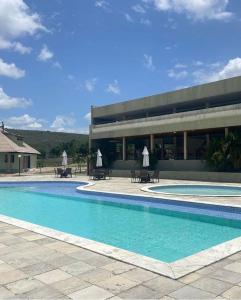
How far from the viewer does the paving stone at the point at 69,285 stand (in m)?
4.07

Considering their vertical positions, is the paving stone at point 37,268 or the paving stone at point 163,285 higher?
the paving stone at point 37,268

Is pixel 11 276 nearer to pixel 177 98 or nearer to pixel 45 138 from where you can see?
pixel 177 98

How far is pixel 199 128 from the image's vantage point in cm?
2373

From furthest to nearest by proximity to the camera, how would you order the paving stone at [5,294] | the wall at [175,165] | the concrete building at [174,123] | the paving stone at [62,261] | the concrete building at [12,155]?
the concrete building at [12,155] → the wall at [175,165] → the concrete building at [174,123] → the paving stone at [62,261] → the paving stone at [5,294]

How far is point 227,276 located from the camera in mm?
4496

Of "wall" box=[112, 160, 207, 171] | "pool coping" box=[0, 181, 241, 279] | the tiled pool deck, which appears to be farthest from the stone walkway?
"wall" box=[112, 160, 207, 171]

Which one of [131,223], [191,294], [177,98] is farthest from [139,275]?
[177,98]

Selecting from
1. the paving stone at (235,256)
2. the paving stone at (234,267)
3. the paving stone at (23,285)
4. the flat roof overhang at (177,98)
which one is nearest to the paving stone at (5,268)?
the paving stone at (23,285)

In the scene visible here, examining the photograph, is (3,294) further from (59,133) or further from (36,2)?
(59,133)

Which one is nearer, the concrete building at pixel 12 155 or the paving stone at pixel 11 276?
the paving stone at pixel 11 276

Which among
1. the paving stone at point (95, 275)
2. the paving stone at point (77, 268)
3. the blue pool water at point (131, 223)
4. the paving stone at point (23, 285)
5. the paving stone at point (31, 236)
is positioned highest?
the paving stone at point (31, 236)

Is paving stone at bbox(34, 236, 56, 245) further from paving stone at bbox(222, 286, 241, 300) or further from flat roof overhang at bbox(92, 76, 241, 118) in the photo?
flat roof overhang at bbox(92, 76, 241, 118)

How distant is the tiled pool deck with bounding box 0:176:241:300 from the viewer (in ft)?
13.0

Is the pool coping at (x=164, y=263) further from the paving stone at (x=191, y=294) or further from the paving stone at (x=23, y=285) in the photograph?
the paving stone at (x=23, y=285)
